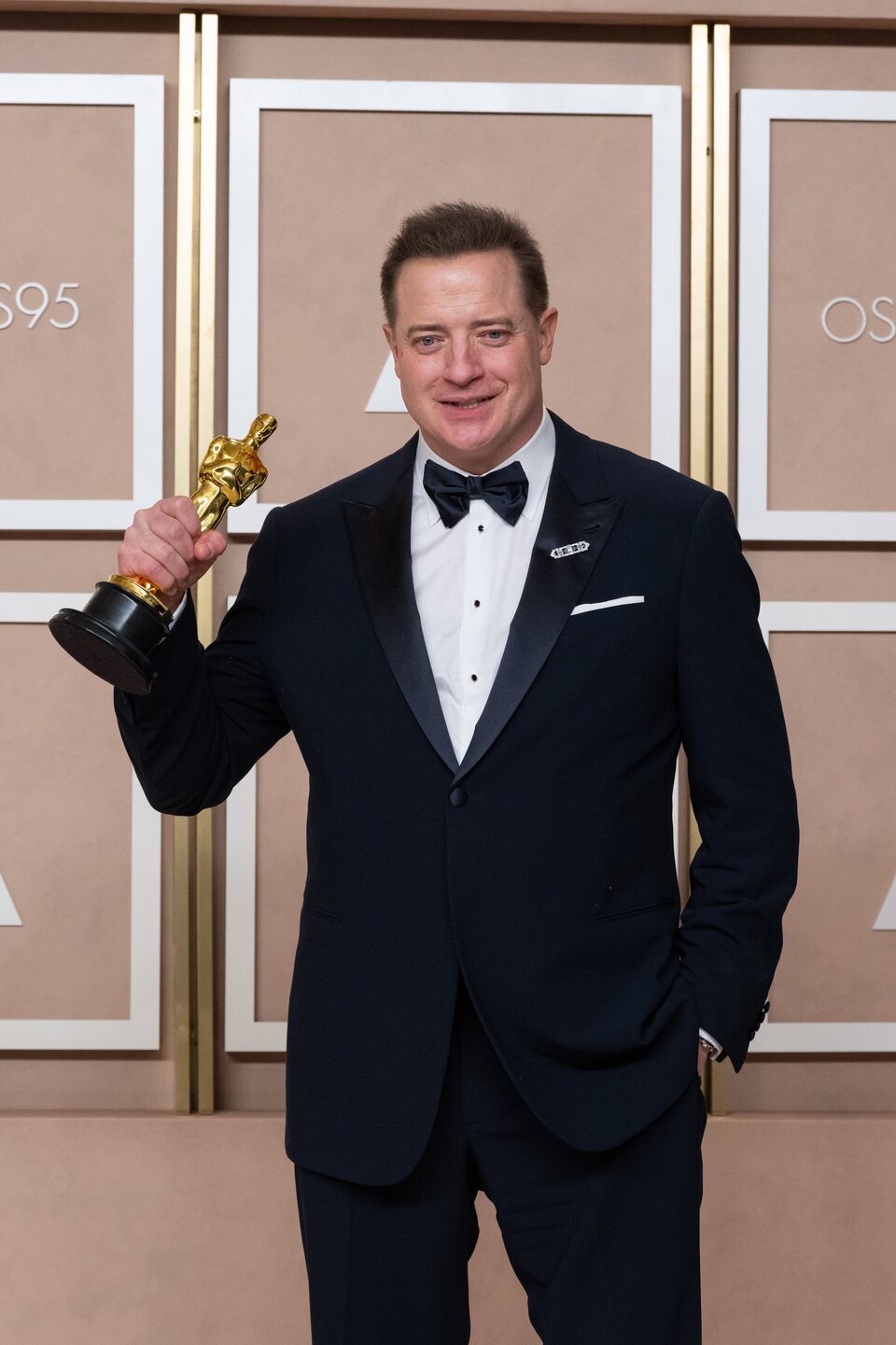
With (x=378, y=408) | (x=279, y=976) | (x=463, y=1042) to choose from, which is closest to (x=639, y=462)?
(x=463, y=1042)

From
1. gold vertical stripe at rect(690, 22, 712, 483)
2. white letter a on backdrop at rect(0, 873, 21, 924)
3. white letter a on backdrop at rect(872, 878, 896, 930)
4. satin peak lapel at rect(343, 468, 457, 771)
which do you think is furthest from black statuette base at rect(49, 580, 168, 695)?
white letter a on backdrop at rect(872, 878, 896, 930)

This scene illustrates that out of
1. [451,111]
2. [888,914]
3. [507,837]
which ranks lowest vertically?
[888,914]

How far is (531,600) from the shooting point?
5.15 feet

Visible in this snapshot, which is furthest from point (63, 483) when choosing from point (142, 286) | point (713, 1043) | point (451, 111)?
point (713, 1043)

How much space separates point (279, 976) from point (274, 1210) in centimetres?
45

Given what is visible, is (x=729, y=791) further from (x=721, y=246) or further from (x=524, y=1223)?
(x=721, y=246)

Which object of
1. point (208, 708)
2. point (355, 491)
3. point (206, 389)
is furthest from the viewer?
point (206, 389)

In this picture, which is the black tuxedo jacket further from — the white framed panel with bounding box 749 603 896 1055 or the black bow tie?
the white framed panel with bounding box 749 603 896 1055

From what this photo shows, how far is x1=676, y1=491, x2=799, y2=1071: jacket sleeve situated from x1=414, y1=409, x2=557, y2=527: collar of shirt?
0.20 metres

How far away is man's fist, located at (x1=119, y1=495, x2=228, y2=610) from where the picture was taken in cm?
146

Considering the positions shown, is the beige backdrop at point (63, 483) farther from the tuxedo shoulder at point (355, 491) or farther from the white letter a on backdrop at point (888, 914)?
the white letter a on backdrop at point (888, 914)

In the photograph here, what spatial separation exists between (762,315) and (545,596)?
149cm

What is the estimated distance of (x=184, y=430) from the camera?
279 centimetres

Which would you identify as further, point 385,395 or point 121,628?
point 385,395
